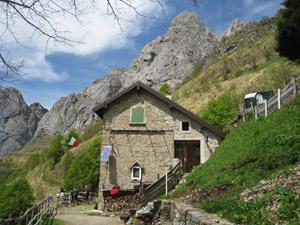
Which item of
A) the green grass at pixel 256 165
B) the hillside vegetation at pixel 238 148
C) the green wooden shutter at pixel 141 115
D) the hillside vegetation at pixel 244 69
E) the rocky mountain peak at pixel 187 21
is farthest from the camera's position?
the rocky mountain peak at pixel 187 21

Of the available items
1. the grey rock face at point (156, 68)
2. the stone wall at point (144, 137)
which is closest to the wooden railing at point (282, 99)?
the stone wall at point (144, 137)

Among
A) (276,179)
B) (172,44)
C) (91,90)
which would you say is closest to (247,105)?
(276,179)

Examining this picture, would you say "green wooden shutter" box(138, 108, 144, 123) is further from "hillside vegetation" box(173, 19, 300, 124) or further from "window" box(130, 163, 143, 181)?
"hillside vegetation" box(173, 19, 300, 124)

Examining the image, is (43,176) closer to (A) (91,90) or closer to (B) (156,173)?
(B) (156,173)

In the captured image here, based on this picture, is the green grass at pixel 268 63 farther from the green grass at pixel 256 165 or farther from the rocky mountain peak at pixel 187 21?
the rocky mountain peak at pixel 187 21

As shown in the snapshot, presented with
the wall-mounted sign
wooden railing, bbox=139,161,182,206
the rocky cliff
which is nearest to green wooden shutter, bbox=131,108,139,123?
the wall-mounted sign

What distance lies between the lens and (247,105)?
25.7 m

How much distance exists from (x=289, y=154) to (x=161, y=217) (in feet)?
16.5

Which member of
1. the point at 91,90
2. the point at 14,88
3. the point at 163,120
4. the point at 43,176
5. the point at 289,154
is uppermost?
the point at 91,90

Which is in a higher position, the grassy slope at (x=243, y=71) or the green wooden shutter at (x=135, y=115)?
the grassy slope at (x=243, y=71)

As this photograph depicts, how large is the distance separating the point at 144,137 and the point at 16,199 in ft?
64.7

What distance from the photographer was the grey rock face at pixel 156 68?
99312 millimetres

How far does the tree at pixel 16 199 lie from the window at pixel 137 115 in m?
19.2

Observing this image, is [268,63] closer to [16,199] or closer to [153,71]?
[16,199]
